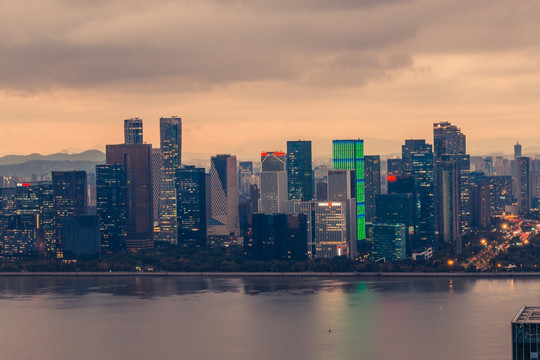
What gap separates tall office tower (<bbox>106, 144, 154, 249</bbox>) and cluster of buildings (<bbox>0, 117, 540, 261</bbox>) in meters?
0.18

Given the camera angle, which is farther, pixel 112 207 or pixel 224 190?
pixel 224 190

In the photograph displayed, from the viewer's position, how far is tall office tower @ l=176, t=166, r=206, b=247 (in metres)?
156

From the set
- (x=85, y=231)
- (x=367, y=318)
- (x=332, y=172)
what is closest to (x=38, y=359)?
(x=367, y=318)

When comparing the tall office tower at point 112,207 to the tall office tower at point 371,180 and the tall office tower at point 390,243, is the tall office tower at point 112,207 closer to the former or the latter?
the tall office tower at point 390,243

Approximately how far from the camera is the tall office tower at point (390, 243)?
133 meters

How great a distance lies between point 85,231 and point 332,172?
1367 inches

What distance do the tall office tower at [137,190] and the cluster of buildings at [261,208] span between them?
18cm

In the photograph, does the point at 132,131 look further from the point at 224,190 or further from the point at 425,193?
the point at 425,193

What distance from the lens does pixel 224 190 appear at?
182500mm

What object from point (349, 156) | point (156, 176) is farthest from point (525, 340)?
point (156, 176)

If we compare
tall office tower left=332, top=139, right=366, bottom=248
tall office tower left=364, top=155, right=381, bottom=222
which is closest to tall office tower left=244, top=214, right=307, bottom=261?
tall office tower left=332, top=139, right=366, bottom=248

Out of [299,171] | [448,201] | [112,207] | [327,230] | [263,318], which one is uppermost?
[299,171]

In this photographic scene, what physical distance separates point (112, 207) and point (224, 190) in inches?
1330

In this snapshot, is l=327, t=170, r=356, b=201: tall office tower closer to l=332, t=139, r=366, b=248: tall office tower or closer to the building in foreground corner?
l=332, t=139, r=366, b=248: tall office tower
